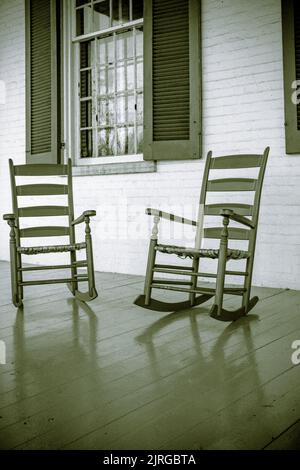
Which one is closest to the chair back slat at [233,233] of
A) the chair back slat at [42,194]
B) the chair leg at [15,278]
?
the chair back slat at [42,194]

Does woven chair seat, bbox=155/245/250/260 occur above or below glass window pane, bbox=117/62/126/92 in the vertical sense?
below

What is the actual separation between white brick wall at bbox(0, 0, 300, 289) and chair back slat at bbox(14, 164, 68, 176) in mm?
990

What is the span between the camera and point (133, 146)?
15.5ft

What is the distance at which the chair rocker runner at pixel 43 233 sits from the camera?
3.23 metres

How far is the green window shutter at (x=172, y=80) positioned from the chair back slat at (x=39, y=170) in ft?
2.99

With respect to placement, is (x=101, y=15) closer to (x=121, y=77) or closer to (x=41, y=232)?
(x=121, y=77)

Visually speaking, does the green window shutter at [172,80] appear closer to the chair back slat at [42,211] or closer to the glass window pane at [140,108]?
the glass window pane at [140,108]

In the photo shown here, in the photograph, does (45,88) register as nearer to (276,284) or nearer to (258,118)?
(258,118)

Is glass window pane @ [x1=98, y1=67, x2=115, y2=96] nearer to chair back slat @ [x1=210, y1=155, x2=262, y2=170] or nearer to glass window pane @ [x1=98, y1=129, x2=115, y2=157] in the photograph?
glass window pane @ [x1=98, y1=129, x2=115, y2=157]

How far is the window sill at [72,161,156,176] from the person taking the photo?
441 centimetres

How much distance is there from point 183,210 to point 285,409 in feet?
9.13

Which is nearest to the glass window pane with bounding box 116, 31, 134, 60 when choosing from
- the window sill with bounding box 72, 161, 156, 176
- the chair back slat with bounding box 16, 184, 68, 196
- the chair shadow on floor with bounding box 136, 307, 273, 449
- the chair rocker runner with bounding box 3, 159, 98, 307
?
the window sill with bounding box 72, 161, 156, 176

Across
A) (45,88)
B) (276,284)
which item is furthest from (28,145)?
(276,284)

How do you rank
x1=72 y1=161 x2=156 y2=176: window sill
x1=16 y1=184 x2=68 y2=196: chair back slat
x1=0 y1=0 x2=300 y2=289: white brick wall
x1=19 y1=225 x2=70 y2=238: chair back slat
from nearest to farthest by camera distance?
1. x1=19 y1=225 x2=70 y2=238: chair back slat
2. x1=16 y1=184 x2=68 y2=196: chair back slat
3. x1=0 y1=0 x2=300 y2=289: white brick wall
4. x1=72 y1=161 x2=156 y2=176: window sill
